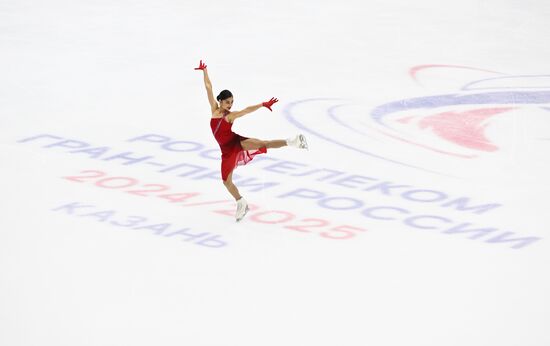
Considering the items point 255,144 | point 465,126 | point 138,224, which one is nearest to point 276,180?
point 255,144

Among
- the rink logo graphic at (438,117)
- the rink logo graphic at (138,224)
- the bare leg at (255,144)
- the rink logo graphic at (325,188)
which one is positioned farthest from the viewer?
the rink logo graphic at (438,117)

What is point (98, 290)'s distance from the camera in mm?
9641

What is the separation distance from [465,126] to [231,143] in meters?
5.00

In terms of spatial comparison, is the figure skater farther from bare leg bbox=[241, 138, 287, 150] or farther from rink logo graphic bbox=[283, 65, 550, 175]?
rink logo graphic bbox=[283, 65, 550, 175]

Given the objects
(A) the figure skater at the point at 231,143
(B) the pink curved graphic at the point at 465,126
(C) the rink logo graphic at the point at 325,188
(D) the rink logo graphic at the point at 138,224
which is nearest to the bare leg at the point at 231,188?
(A) the figure skater at the point at 231,143

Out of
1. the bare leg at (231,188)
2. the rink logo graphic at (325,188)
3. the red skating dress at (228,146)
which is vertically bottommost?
the rink logo graphic at (325,188)

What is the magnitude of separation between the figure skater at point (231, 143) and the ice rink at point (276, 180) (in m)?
0.40

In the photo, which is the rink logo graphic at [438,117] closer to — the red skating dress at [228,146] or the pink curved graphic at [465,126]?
the pink curved graphic at [465,126]

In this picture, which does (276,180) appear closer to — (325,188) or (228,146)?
(325,188)

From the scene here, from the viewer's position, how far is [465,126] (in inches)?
595

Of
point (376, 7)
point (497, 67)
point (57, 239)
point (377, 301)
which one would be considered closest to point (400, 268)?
point (377, 301)

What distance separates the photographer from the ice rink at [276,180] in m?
9.30

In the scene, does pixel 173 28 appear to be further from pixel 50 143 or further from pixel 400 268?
pixel 400 268

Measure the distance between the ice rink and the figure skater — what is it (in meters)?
0.40
